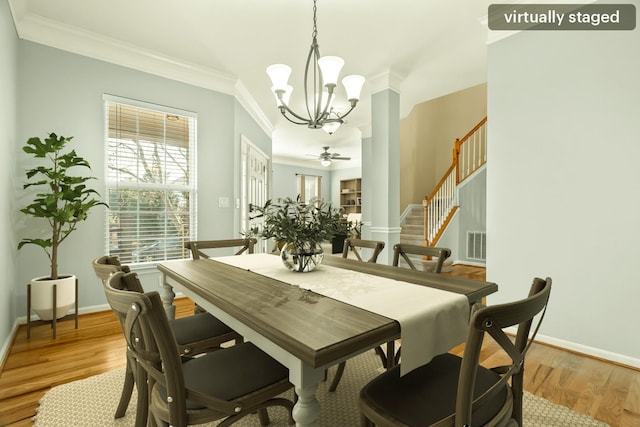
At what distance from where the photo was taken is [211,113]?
3.99 m

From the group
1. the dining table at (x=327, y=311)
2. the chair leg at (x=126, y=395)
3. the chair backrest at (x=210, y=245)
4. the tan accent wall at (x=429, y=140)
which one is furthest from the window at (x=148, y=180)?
the tan accent wall at (x=429, y=140)

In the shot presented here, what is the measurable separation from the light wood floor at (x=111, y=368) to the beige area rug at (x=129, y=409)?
3.5 inches

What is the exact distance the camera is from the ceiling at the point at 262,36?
8.68ft

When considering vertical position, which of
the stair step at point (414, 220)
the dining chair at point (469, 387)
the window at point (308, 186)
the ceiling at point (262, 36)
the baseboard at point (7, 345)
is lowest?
the baseboard at point (7, 345)

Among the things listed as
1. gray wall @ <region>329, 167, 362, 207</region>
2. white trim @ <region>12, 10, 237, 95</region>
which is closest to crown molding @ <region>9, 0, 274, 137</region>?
white trim @ <region>12, 10, 237, 95</region>

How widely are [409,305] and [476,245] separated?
18.5ft

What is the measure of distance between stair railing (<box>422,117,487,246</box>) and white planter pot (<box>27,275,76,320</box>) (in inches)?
212

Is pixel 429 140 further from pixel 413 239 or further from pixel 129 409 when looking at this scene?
pixel 129 409

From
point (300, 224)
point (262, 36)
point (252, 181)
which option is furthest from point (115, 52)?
point (300, 224)

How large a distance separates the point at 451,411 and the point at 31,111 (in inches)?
155

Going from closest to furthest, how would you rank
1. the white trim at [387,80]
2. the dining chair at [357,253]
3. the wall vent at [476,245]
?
the dining chair at [357,253] < the white trim at [387,80] < the wall vent at [476,245]

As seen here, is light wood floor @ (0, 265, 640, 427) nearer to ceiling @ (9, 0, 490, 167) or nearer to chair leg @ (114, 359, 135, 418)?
chair leg @ (114, 359, 135, 418)

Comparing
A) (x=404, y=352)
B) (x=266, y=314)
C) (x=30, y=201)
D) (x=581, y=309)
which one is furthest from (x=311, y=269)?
(x=30, y=201)

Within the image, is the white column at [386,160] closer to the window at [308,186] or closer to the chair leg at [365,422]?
the chair leg at [365,422]
